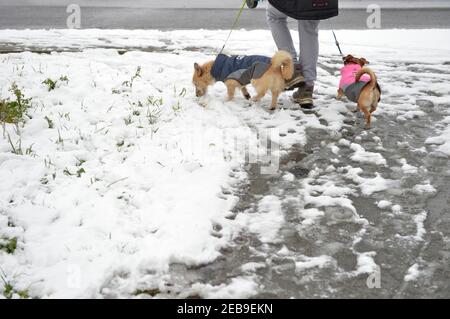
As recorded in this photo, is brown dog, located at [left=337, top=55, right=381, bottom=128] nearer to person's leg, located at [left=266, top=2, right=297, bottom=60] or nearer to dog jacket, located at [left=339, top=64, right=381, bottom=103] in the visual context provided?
dog jacket, located at [left=339, top=64, right=381, bottom=103]

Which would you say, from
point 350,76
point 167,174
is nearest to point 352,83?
point 350,76

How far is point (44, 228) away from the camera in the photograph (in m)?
2.95

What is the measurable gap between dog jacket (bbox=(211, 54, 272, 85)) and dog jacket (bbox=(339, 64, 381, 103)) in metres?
0.94

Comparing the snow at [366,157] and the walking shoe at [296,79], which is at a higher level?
the walking shoe at [296,79]

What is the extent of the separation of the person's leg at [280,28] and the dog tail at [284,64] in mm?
528

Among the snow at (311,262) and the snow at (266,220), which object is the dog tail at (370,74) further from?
the snow at (311,262)

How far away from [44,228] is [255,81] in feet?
10.2

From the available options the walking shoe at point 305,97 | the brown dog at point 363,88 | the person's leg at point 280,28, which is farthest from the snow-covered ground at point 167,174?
the person's leg at point 280,28

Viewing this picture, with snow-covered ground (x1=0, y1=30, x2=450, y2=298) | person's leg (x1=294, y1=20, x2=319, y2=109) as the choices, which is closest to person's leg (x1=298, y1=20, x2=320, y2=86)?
person's leg (x1=294, y1=20, x2=319, y2=109)

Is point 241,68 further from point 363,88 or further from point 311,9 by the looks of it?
point 363,88

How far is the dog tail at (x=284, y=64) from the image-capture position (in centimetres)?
471

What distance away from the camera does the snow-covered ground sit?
2.67 meters
